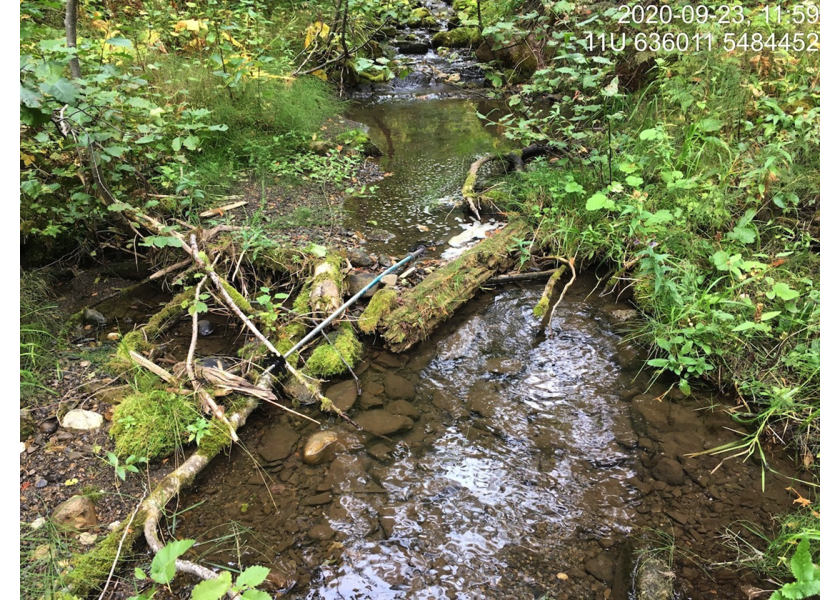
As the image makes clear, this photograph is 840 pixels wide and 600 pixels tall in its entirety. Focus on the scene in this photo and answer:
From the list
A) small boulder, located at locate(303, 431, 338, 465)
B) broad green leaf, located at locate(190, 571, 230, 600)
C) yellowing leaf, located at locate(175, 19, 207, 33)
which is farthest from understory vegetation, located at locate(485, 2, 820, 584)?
yellowing leaf, located at locate(175, 19, 207, 33)

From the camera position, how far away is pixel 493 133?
25.8 ft

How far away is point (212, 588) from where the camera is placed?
1564mm

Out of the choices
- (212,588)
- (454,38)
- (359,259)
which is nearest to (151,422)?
(212,588)

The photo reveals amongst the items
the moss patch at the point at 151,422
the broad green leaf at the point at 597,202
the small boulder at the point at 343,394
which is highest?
the broad green leaf at the point at 597,202

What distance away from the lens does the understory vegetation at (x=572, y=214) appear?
120 inches

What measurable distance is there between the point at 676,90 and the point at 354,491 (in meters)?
4.68

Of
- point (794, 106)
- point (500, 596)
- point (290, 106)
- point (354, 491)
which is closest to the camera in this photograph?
point (500, 596)

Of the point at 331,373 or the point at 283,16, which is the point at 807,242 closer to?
the point at 331,373

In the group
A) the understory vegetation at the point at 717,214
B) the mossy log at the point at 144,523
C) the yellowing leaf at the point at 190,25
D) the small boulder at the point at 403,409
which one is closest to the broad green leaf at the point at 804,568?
the understory vegetation at the point at 717,214

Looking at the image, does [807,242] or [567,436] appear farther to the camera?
[807,242]

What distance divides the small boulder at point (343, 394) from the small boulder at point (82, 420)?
4.80ft

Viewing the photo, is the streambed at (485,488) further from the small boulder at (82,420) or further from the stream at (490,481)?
the small boulder at (82,420)

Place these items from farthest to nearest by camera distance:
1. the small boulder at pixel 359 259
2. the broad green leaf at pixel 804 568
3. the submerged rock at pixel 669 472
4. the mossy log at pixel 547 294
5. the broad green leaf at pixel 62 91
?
the small boulder at pixel 359 259, the mossy log at pixel 547 294, the submerged rock at pixel 669 472, the broad green leaf at pixel 62 91, the broad green leaf at pixel 804 568

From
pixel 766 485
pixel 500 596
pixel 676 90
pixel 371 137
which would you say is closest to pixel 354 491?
pixel 500 596
